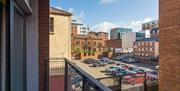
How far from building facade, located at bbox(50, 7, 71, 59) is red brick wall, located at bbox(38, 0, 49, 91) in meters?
6.40

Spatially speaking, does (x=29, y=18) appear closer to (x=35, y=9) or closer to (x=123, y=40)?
(x=35, y=9)

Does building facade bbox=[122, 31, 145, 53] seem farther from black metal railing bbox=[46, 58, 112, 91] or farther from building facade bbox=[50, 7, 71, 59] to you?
black metal railing bbox=[46, 58, 112, 91]

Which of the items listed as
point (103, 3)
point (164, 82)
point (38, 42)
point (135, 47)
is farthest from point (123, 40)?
point (38, 42)

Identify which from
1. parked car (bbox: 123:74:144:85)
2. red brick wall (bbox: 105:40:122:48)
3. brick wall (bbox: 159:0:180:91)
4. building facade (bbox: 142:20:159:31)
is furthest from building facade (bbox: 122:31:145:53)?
brick wall (bbox: 159:0:180:91)

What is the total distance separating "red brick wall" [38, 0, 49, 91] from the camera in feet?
8.85

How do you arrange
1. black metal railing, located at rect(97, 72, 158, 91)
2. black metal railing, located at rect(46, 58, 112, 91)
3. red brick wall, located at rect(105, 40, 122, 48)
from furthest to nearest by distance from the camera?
red brick wall, located at rect(105, 40, 122, 48), black metal railing, located at rect(97, 72, 158, 91), black metal railing, located at rect(46, 58, 112, 91)

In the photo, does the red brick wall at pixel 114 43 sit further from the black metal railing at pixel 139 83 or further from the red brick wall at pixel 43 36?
the red brick wall at pixel 43 36

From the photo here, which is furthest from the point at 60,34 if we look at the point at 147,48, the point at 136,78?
the point at 147,48

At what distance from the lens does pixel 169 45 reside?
Answer: 6938mm

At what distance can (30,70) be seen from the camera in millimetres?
2514

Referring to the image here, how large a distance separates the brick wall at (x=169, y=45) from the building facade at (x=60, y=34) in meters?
4.32

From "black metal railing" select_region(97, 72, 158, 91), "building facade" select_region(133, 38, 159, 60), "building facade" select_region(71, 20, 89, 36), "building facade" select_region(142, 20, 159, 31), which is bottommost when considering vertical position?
"black metal railing" select_region(97, 72, 158, 91)

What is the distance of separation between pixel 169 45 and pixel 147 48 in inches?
939

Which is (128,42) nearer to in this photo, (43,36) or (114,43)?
(114,43)
